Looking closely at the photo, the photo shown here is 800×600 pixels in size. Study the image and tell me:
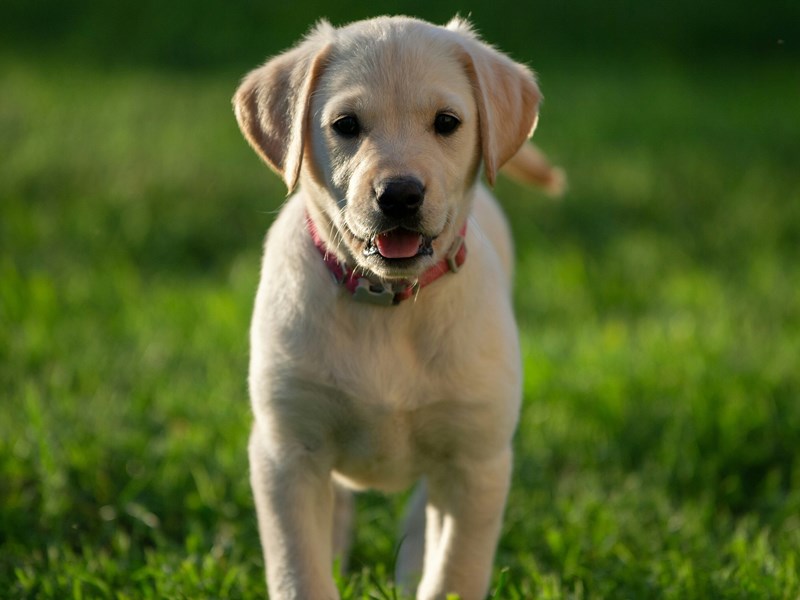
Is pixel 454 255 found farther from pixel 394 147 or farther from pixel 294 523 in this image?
pixel 294 523

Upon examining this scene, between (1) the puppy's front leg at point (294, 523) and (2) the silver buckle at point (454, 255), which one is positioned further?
(2) the silver buckle at point (454, 255)

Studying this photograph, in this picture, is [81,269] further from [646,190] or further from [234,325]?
[646,190]

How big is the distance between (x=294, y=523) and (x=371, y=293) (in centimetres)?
69

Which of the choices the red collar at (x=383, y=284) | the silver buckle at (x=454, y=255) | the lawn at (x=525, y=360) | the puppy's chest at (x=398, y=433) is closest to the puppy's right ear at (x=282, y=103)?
the red collar at (x=383, y=284)

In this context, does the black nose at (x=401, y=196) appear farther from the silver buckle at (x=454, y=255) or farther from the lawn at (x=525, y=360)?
the lawn at (x=525, y=360)

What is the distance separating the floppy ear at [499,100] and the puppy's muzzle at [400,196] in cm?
35

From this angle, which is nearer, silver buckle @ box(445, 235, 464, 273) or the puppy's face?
the puppy's face

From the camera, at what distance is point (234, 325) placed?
20.3 ft

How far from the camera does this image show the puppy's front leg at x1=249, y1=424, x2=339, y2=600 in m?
3.39

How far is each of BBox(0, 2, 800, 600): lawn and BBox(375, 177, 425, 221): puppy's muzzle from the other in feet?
3.61

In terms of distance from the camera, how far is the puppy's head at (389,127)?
3211 mm

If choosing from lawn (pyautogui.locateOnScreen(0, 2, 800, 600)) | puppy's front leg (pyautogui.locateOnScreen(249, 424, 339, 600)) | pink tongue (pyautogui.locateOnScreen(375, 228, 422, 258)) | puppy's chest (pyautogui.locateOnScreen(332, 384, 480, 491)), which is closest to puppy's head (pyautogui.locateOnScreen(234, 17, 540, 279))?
pink tongue (pyautogui.locateOnScreen(375, 228, 422, 258))

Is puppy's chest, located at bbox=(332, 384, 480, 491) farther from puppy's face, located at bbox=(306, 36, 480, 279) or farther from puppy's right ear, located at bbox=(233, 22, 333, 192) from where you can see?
puppy's right ear, located at bbox=(233, 22, 333, 192)

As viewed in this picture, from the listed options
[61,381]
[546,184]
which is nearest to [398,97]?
[546,184]
